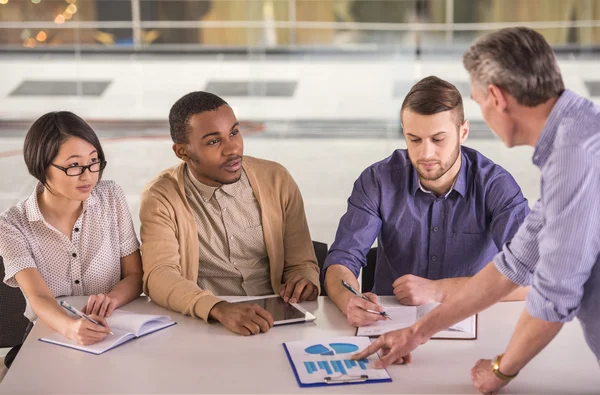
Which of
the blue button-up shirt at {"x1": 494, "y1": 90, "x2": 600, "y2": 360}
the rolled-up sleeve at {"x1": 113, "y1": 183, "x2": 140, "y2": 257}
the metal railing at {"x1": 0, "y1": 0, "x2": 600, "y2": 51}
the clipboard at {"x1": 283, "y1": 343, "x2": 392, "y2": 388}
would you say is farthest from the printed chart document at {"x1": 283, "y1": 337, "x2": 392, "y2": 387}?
the metal railing at {"x1": 0, "y1": 0, "x2": 600, "y2": 51}

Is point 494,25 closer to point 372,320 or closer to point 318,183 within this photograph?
point 318,183

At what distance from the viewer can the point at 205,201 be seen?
3.02 meters

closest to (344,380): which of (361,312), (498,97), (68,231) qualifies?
(361,312)

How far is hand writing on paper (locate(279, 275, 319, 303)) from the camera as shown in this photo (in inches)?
107

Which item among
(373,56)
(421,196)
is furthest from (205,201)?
(373,56)

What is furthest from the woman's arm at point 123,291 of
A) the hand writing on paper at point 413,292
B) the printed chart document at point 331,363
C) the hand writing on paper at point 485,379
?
the hand writing on paper at point 485,379

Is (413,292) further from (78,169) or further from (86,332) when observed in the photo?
(78,169)

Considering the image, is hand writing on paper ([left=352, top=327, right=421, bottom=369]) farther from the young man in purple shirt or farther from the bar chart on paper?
the young man in purple shirt

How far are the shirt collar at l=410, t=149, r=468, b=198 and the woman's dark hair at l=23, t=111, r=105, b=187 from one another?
41.6 inches

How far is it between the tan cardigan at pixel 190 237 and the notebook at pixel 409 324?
363mm

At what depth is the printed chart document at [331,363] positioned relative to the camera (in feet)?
6.95

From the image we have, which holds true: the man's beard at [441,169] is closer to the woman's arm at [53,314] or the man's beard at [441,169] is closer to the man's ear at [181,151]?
the man's ear at [181,151]

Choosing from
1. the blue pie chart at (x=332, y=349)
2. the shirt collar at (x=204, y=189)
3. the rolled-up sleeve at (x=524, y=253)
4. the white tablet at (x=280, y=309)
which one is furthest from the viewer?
the shirt collar at (x=204, y=189)

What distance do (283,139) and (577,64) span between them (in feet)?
9.90
